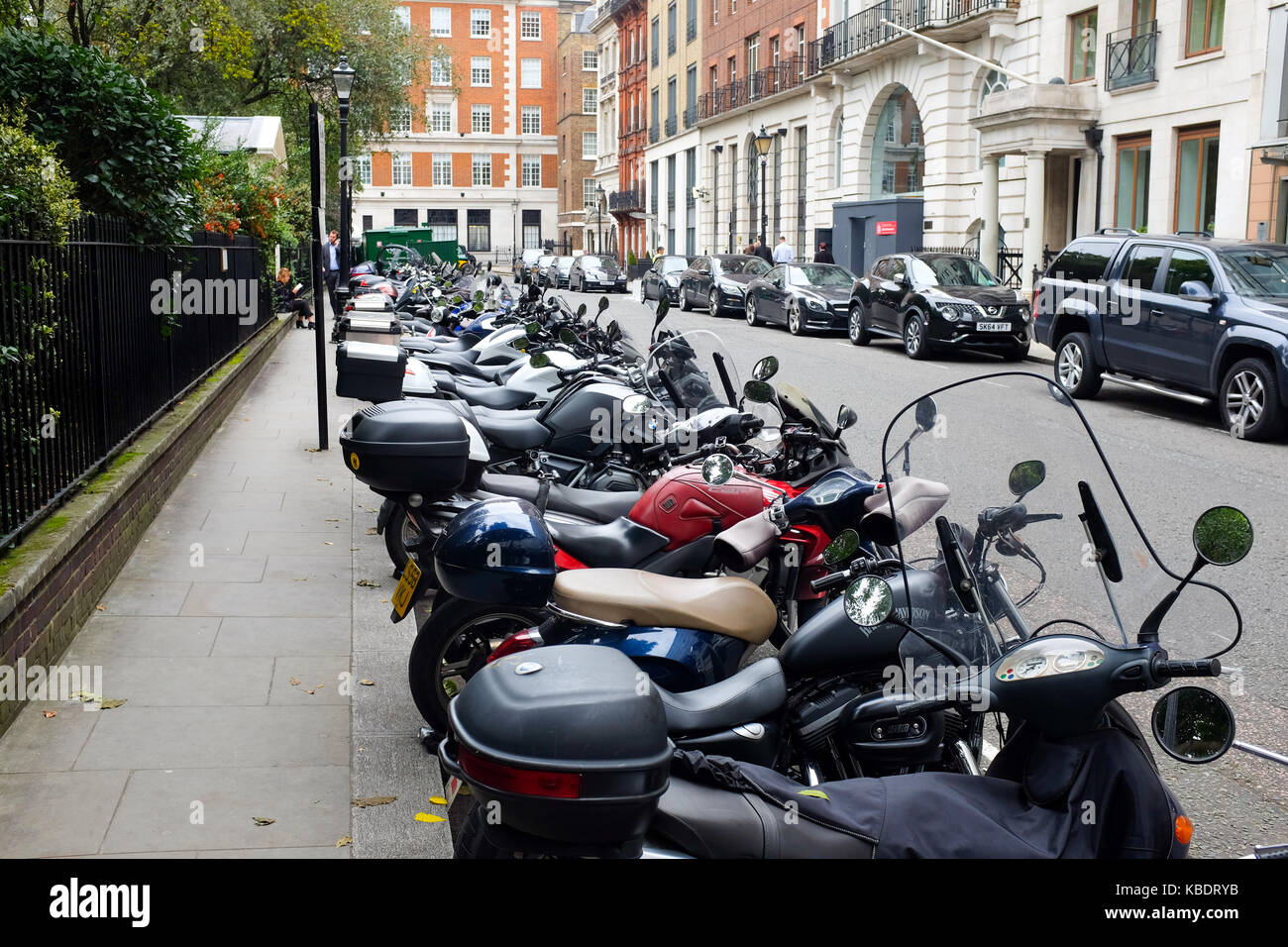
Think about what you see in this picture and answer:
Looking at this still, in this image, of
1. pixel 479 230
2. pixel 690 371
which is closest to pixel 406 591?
pixel 690 371

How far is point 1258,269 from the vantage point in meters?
12.6

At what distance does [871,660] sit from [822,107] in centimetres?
3871

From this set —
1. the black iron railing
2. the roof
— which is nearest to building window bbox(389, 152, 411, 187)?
the roof

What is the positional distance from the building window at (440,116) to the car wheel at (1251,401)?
267ft

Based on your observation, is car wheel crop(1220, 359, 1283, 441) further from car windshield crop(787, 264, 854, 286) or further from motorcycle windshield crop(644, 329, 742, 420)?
car windshield crop(787, 264, 854, 286)

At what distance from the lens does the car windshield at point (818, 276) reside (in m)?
Answer: 24.9

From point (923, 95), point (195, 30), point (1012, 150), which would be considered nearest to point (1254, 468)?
point (1012, 150)

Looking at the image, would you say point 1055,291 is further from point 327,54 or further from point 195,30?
point 327,54

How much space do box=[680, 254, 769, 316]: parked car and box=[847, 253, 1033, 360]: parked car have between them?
708cm

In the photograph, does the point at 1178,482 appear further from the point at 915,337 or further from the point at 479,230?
the point at 479,230

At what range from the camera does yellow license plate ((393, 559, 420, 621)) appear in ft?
15.0

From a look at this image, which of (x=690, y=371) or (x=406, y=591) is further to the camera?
(x=690, y=371)

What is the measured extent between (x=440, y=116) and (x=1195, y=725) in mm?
90960
